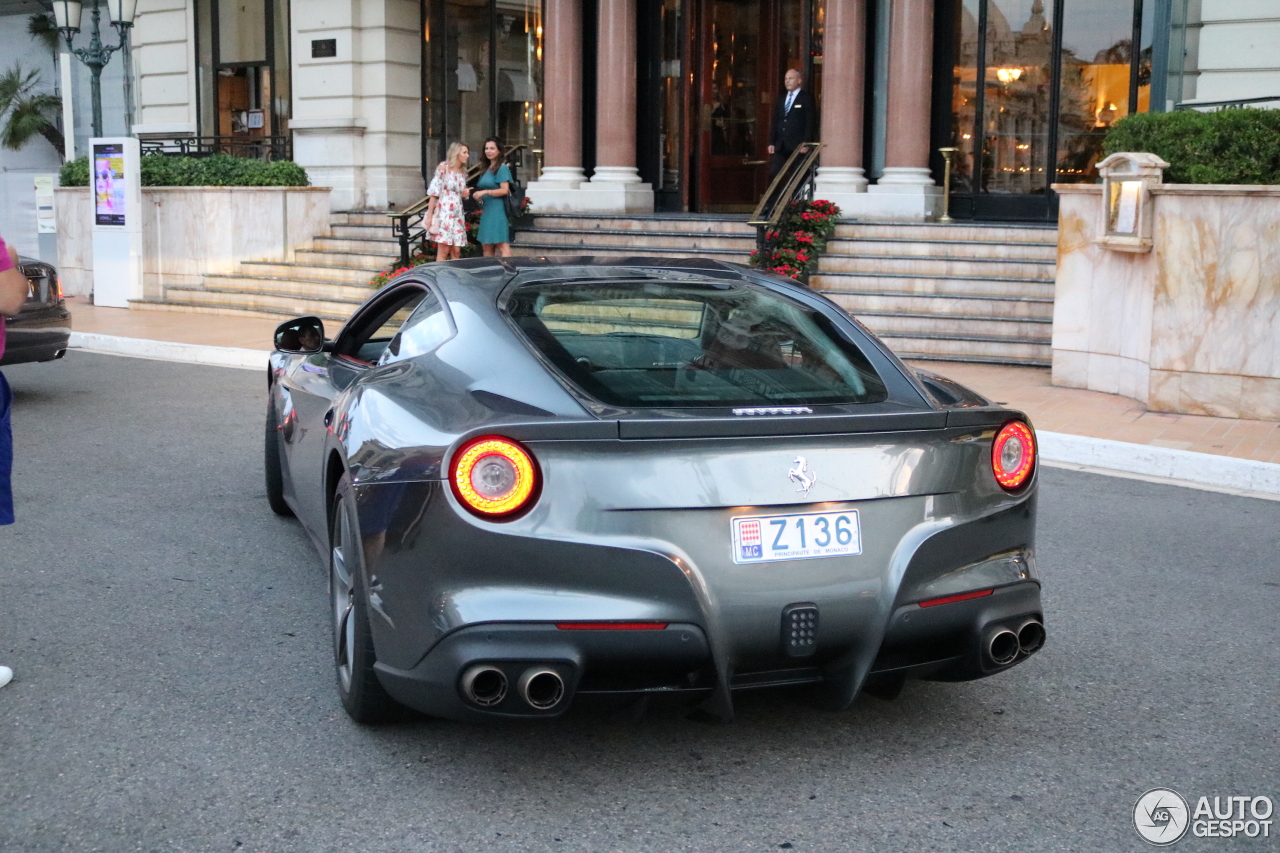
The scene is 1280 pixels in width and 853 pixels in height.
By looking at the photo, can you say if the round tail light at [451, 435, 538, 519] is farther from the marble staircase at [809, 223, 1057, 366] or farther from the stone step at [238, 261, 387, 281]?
the stone step at [238, 261, 387, 281]

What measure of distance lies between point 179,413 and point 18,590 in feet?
17.1

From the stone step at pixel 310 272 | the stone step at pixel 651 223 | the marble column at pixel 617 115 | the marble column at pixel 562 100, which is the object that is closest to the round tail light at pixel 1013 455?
the stone step at pixel 651 223

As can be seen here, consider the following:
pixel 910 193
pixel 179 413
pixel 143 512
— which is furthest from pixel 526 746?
pixel 910 193

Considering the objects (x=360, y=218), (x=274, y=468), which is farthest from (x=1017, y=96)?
(x=274, y=468)

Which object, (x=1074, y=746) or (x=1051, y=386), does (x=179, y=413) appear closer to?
(x=1051, y=386)

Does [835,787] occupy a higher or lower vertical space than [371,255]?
lower

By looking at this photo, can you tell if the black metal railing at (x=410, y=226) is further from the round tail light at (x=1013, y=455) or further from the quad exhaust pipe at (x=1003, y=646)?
the quad exhaust pipe at (x=1003, y=646)

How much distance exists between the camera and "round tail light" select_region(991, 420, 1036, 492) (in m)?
4.11

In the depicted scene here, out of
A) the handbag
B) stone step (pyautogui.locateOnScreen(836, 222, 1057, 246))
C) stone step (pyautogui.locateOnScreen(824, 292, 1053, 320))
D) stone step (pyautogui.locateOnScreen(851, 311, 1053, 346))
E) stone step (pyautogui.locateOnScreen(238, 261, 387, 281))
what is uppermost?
the handbag

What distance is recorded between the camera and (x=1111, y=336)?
39.1 ft

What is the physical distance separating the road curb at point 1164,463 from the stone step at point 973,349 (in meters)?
4.35

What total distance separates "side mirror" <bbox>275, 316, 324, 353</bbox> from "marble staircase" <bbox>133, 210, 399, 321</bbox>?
12784mm

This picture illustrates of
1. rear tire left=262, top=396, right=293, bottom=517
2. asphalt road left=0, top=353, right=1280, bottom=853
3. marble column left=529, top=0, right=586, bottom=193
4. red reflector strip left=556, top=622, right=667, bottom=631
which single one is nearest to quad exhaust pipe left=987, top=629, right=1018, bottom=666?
asphalt road left=0, top=353, right=1280, bottom=853

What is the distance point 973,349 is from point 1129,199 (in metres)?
3.34
